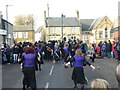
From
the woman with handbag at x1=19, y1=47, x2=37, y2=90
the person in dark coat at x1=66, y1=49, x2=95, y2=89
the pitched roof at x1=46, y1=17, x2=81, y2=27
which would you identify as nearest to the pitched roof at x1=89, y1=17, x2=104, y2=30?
the pitched roof at x1=46, y1=17, x2=81, y2=27

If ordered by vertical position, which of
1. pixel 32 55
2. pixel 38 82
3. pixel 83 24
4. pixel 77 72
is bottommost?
pixel 38 82

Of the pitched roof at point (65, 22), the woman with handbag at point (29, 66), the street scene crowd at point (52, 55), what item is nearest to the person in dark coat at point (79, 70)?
the street scene crowd at point (52, 55)

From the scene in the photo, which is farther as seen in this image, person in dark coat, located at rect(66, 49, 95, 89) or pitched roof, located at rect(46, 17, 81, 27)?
pitched roof, located at rect(46, 17, 81, 27)

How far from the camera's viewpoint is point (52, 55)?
23438 millimetres

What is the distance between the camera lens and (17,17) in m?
102

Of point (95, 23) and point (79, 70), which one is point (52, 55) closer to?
point (79, 70)

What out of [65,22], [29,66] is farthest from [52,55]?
[65,22]

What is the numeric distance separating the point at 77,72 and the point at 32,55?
189 cm

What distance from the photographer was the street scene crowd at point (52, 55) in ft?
30.4

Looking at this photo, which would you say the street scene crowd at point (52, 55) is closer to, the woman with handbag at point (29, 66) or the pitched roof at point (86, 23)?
the woman with handbag at point (29, 66)

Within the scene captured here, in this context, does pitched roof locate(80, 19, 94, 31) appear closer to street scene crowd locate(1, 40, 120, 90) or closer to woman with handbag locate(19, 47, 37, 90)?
street scene crowd locate(1, 40, 120, 90)

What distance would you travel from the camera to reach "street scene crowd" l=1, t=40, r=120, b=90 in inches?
364

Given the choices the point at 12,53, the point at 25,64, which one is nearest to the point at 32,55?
the point at 25,64

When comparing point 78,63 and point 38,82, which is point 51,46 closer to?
point 38,82
